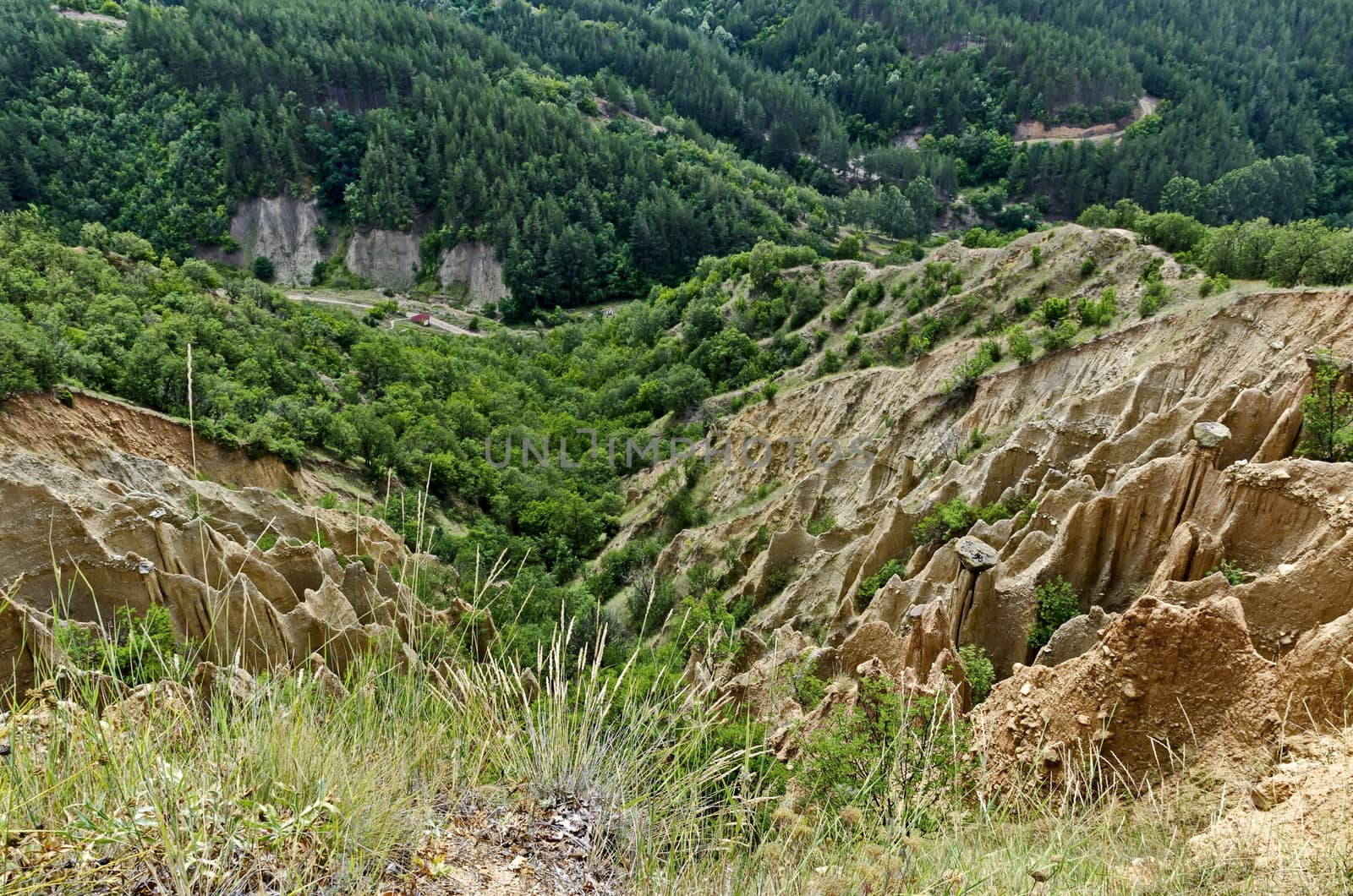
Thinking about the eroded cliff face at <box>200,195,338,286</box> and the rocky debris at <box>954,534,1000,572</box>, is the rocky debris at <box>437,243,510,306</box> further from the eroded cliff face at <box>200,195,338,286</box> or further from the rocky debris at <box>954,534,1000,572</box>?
the rocky debris at <box>954,534,1000,572</box>

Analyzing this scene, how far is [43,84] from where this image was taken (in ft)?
365

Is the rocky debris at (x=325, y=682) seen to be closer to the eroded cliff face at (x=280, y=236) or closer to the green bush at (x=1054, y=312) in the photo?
the green bush at (x=1054, y=312)

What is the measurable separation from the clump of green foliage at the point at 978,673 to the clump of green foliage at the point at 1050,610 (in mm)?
1563

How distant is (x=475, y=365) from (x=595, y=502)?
2832 centimetres

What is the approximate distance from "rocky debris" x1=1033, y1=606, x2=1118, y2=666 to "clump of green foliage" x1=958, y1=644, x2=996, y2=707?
1.19 m

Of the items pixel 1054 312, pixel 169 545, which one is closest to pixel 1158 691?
pixel 169 545

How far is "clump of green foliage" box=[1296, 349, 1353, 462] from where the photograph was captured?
1677 centimetres

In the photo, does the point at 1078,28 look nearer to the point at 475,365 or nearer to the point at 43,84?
the point at 475,365

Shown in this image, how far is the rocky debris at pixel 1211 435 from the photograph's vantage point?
17438 mm

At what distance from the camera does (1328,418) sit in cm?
1714

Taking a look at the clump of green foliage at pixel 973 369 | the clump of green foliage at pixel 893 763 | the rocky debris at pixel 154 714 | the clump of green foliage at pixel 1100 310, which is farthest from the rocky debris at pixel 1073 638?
the clump of green foliage at pixel 1100 310

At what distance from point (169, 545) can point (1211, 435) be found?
85.0ft

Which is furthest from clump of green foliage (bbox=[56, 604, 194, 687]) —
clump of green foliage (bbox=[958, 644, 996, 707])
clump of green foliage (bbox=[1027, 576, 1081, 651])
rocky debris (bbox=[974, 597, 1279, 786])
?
clump of green foliage (bbox=[1027, 576, 1081, 651])

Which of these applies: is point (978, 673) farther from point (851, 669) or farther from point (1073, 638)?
point (851, 669)
